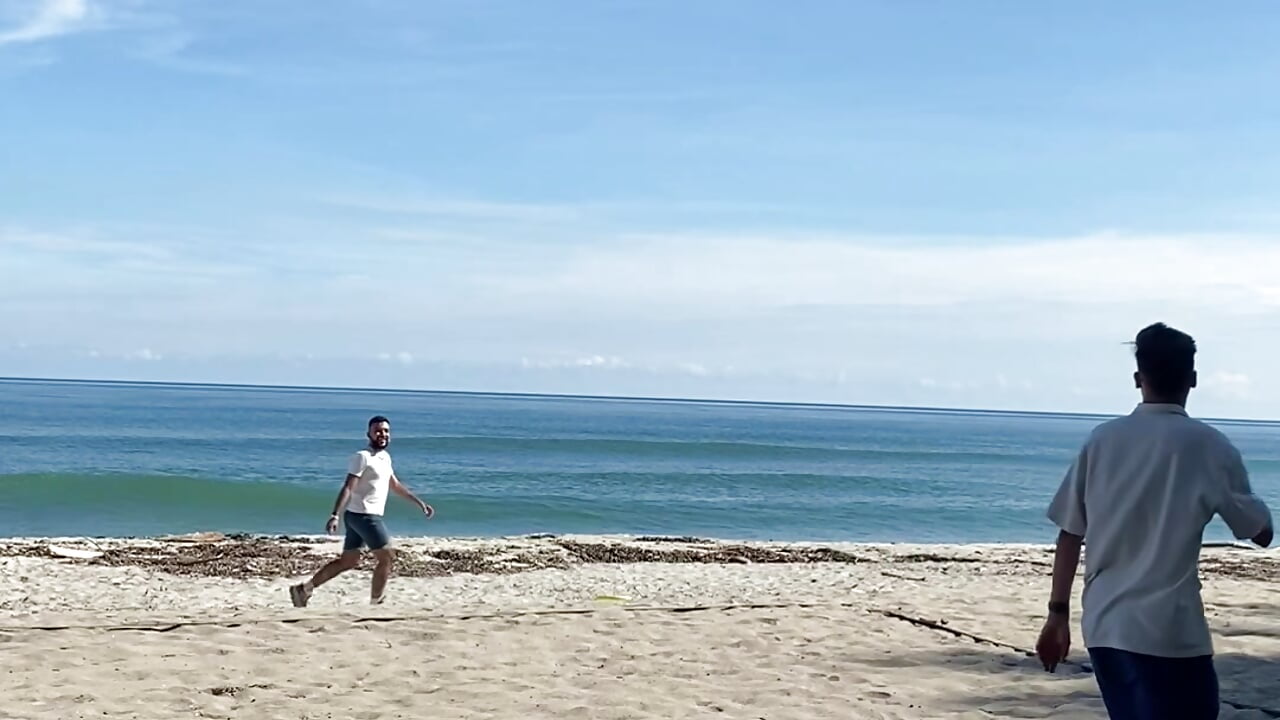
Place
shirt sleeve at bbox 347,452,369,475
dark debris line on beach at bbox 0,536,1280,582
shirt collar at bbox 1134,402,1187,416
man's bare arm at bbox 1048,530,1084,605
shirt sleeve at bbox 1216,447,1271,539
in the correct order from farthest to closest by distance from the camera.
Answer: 1. dark debris line on beach at bbox 0,536,1280,582
2. shirt sleeve at bbox 347,452,369,475
3. man's bare arm at bbox 1048,530,1084,605
4. shirt collar at bbox 1134,402,1187,416
5. shirt sleeve at bbox 1216,447,1271,539

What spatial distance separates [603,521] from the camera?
32.0 meters

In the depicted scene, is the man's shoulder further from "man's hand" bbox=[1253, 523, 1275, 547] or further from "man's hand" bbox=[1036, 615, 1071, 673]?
"man's hand" bbox=[1036, 615, 1071, 673]

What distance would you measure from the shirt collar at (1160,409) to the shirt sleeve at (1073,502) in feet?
0.62

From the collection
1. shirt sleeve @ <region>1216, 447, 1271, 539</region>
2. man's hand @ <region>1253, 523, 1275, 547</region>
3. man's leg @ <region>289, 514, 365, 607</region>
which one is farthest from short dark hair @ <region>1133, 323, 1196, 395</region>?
man's leg @ <region>289, 514, 365, 607</region>

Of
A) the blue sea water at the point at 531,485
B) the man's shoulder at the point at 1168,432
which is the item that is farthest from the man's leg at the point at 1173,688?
the blue sea water at the point at 531,485

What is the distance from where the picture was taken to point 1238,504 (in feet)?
12.2

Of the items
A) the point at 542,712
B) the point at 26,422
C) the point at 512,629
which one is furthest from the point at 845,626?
the point at 26,422

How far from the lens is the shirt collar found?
3.82 metres

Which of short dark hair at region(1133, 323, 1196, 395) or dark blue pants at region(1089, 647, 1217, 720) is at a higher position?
short dark hair at region(1133, 323, 1196, 395)

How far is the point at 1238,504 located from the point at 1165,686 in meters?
0.54

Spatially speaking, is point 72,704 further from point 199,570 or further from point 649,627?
point 199,570

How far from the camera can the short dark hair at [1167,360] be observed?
12.6ft

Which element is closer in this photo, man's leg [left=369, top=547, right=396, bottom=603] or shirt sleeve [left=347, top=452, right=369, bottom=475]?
shirt sleeve [left=347, top=452, right=369, bottom=475]

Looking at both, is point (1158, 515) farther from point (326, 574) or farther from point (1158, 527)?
point (326, 574)
